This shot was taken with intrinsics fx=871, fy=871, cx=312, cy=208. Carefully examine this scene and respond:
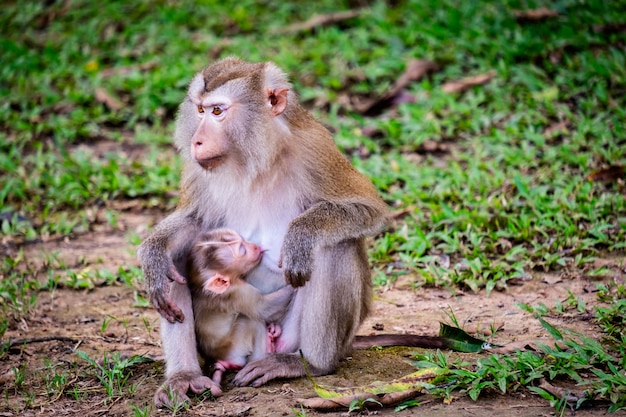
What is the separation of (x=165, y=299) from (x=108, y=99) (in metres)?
5.37

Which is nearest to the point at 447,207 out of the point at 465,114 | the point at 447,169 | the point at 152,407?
the point at 447,169

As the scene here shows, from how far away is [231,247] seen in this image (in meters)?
4.55

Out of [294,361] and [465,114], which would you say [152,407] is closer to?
[294,361]

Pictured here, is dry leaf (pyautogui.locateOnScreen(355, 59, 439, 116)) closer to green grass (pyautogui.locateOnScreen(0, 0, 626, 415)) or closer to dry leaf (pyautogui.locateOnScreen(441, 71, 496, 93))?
green grass (pyautogui.locateOnScreen(0, 0, 626, 415))

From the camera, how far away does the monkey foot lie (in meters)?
4.27

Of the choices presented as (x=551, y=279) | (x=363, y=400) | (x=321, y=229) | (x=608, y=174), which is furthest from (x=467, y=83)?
(x=363, y=400)

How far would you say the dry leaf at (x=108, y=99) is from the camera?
30.6ft

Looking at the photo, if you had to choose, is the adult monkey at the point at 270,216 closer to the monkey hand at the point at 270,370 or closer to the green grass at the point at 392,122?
the monkey hand at the point at 270,370

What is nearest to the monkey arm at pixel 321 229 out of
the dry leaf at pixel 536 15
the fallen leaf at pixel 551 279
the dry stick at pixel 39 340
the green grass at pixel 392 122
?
the green grass at pixel 392 122

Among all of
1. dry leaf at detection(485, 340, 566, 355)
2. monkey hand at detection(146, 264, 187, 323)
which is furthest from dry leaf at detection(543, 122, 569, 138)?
monkey hand at detection(146, 264, 187, 323)

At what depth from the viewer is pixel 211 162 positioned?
4.48m

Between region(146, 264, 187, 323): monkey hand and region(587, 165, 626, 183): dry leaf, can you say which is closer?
region(146, 264, 187, 323): monkey hand

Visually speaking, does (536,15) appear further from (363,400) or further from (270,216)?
(363,400)

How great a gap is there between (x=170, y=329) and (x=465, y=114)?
4.52 meters
